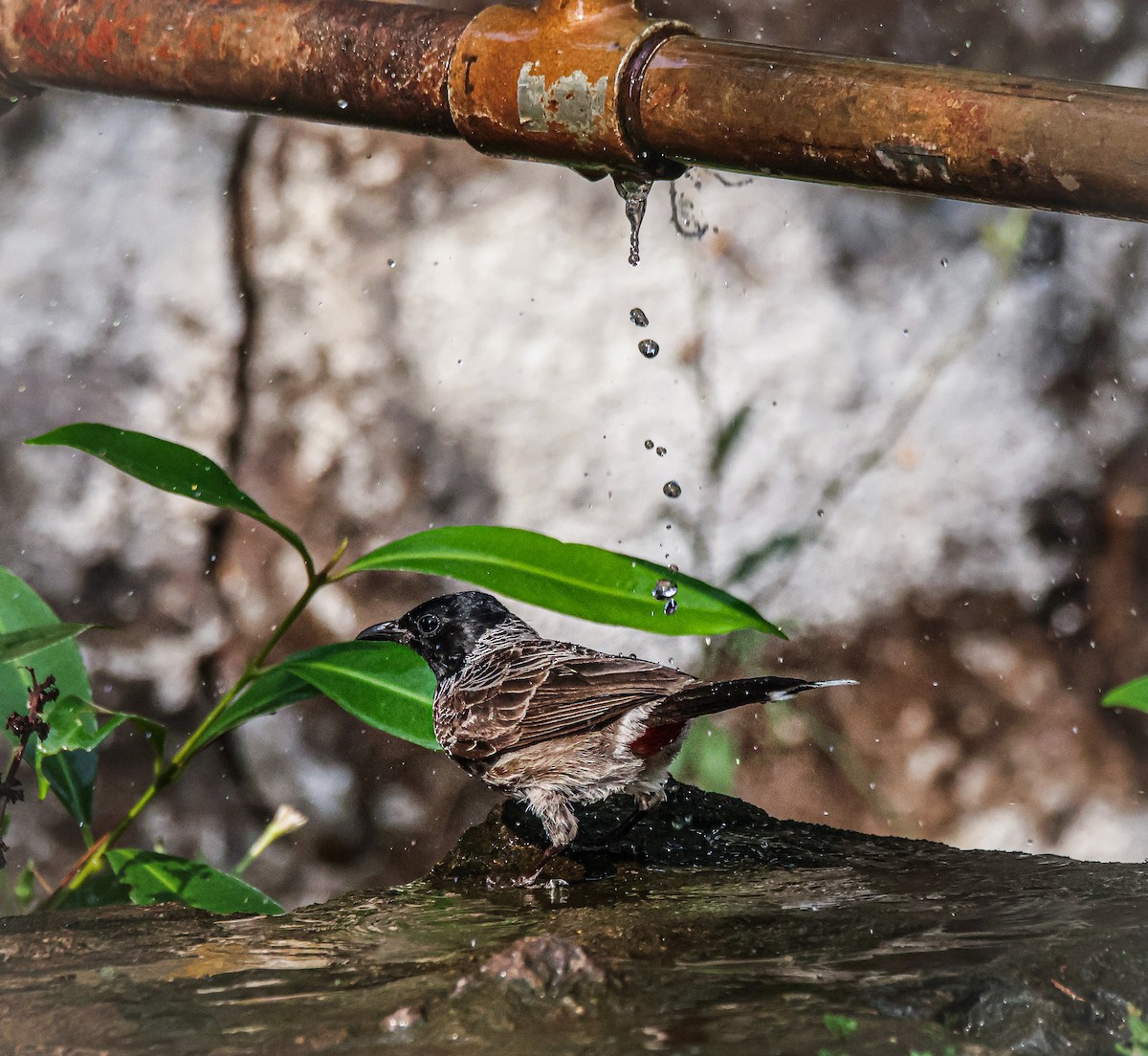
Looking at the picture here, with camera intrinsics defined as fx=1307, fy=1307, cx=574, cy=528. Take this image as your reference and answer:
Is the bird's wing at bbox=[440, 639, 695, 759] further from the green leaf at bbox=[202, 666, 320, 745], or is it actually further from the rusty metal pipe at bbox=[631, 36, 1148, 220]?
the rusty metal pipe at bbox=[631, 36, 1148, 220]

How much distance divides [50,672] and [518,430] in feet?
5.82

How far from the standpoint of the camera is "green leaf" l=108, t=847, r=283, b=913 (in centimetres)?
286

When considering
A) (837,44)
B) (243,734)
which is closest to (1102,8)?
(837,44)

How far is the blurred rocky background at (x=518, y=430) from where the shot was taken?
420cm

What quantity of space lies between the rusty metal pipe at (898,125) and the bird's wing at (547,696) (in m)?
1.18

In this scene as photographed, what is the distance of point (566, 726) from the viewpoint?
3.05m

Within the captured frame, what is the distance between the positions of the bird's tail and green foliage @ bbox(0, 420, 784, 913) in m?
0.11

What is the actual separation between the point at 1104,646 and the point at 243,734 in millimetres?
2817

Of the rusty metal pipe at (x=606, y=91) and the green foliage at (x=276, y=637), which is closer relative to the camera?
the rusty metal pipe at (x=606, y=91)

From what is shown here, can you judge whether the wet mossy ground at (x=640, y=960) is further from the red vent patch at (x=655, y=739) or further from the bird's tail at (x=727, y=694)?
the bird's tail at (x=727, y=694)

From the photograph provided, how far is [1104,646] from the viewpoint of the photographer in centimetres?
411

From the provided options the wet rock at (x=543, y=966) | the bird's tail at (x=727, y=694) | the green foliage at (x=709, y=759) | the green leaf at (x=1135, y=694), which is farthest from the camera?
the green foliage at (x=709, y=759)

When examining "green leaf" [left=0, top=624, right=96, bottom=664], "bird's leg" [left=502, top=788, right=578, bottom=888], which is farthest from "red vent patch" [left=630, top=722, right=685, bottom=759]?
"green leaf" [left=0, top=624, right=96, bottom=664]

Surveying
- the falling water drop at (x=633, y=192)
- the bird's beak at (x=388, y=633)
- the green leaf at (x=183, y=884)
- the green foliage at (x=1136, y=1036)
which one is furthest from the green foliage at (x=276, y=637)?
the green foliage at (x=1136, y=1036)
